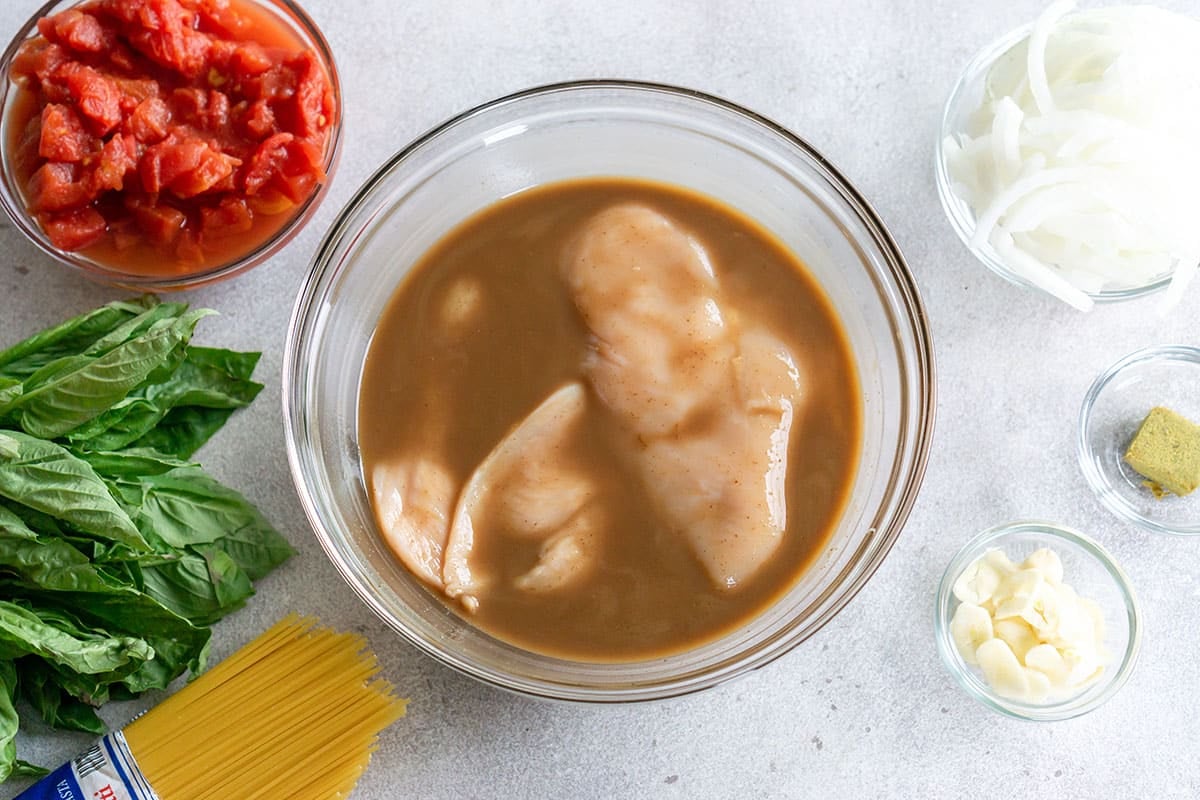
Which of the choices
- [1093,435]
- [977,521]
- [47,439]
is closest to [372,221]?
[47,439]

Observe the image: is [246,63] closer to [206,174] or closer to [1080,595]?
[206,174]

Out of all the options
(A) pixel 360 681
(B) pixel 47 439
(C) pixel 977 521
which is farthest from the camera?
(C) pixel 977 521

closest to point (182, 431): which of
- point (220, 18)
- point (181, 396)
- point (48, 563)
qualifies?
point (181, 396)

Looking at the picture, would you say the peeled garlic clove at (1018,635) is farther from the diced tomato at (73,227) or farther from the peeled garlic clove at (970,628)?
the diced tomato at (73,227)

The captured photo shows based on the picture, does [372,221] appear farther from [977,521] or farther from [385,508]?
[977,521]

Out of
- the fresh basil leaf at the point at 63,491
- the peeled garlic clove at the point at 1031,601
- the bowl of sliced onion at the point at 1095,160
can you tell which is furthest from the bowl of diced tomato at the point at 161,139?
the peeled garlic clove at the point at 1031,601

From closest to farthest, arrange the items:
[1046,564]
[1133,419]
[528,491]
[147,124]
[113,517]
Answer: [113,517], [528,491], [147,124], [1046,564], [1133,419]
